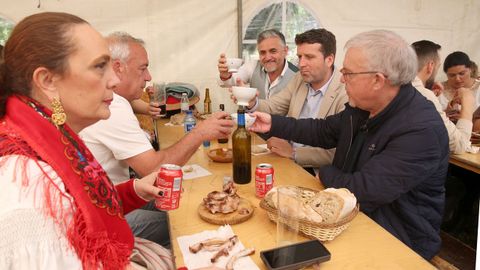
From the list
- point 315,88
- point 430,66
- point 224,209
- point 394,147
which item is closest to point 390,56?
point 394,147

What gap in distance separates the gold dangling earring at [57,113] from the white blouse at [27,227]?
15 cm

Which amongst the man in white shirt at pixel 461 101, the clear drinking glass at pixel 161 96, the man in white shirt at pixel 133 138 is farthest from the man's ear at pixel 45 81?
the clear drinking glass at pixel 161 96

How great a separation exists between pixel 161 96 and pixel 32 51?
10.0 feet

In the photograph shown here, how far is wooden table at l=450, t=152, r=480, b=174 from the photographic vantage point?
2439 mm

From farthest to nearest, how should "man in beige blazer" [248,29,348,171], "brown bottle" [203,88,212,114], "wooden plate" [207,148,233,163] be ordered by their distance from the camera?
"brown bottle" [203,88,212,114] → "man in beige blazer" [248,29,348,171] → "wooden plate" [207,148,233,163]

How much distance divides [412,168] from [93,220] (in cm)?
130

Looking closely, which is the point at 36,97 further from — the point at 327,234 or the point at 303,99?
the point at 303,99

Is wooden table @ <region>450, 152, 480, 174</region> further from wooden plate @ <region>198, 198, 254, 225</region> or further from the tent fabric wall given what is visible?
the tent fabric wall

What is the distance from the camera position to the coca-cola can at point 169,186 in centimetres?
127

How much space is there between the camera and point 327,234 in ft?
4.00

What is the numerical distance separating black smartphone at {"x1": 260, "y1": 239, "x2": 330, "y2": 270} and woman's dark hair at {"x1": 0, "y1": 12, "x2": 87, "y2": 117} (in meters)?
0.83

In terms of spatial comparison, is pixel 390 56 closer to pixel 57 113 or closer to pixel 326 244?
pixel 326 244

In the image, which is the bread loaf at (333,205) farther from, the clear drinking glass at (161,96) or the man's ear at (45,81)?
the clear drinking glass at (161,96)

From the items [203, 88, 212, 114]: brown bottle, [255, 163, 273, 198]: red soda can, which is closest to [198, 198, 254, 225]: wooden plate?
[255, 163, 273, 198]: red soda can
